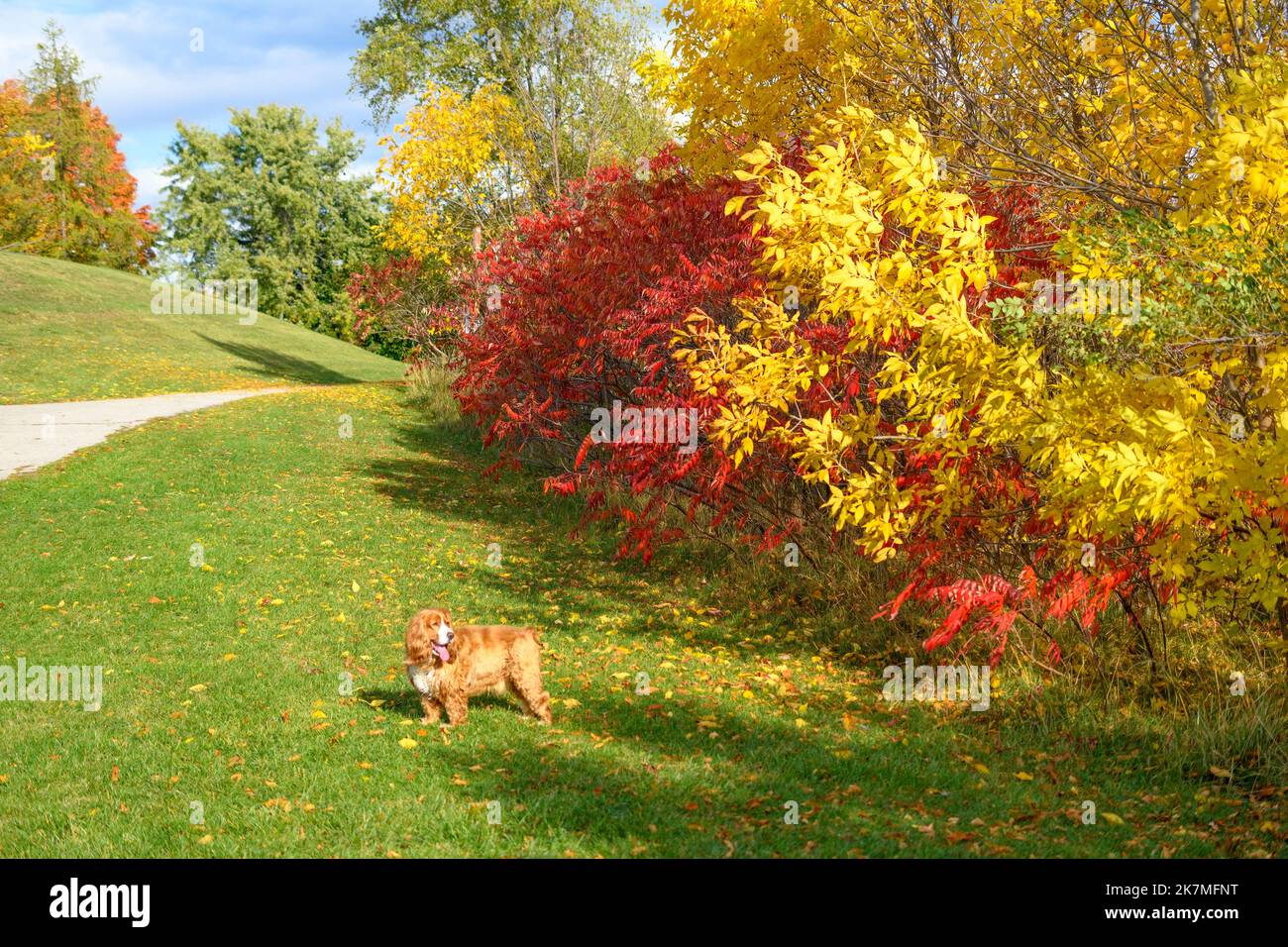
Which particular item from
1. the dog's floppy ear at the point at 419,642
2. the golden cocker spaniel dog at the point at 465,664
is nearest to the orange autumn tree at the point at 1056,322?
the golden cocker spaniel dog at the point at 465,664

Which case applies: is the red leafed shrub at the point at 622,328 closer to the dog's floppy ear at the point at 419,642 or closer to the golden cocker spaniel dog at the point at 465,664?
the golden cocker spaniel dog at the point at 465,664

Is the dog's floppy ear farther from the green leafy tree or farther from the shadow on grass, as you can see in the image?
the green leafy tree

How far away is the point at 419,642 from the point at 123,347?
24.7m

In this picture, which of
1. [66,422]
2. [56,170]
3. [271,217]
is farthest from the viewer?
[271,217]

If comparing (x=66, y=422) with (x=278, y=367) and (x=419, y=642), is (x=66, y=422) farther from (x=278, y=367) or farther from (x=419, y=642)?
(x=419, y=642)

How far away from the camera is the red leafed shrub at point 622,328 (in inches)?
330

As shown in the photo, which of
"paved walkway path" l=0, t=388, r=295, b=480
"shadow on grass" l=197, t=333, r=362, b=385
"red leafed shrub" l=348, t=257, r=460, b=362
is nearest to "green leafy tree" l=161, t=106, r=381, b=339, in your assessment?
"shadow on grass" l=197, t=333, r=362, b=385

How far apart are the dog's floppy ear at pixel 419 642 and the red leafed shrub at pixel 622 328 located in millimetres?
2780

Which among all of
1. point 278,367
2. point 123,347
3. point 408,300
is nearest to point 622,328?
point 408,300

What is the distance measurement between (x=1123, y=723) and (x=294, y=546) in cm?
792

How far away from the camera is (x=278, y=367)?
29844 mm

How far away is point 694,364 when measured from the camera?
698 cm

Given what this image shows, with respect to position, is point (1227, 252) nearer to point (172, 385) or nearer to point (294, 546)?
point (294, 546)

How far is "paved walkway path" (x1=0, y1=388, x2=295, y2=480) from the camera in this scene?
546 inches
